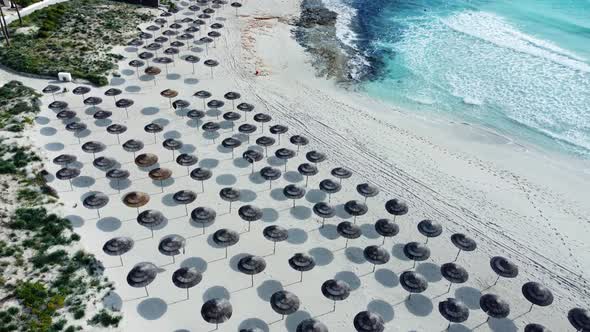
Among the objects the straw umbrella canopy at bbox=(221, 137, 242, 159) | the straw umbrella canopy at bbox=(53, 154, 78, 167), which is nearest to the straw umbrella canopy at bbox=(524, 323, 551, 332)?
the straw umbrella canopy at bbox=(221, 137, 242, 159)

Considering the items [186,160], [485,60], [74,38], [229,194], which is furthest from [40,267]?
[485,60]

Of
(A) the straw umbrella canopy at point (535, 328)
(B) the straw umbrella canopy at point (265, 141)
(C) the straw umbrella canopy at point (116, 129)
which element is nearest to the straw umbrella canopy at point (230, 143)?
(B) the straw umbrella canopy at point (265, 141)

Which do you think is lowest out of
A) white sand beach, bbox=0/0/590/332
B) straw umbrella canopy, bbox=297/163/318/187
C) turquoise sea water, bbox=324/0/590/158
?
white sand beach, bbox=0/0/590/332

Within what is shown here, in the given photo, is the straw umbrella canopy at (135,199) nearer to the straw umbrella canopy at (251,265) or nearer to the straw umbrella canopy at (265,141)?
the straw umbrella canopy at (251,265)

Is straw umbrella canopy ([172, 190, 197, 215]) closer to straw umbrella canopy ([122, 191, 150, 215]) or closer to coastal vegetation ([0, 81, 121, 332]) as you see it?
straw umbrella canopy ([122, 191, 150, 215])

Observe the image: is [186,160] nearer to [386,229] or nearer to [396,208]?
[386,229]

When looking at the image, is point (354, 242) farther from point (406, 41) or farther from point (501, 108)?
point (406, 41)

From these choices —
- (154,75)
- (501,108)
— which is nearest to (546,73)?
(501,108)
